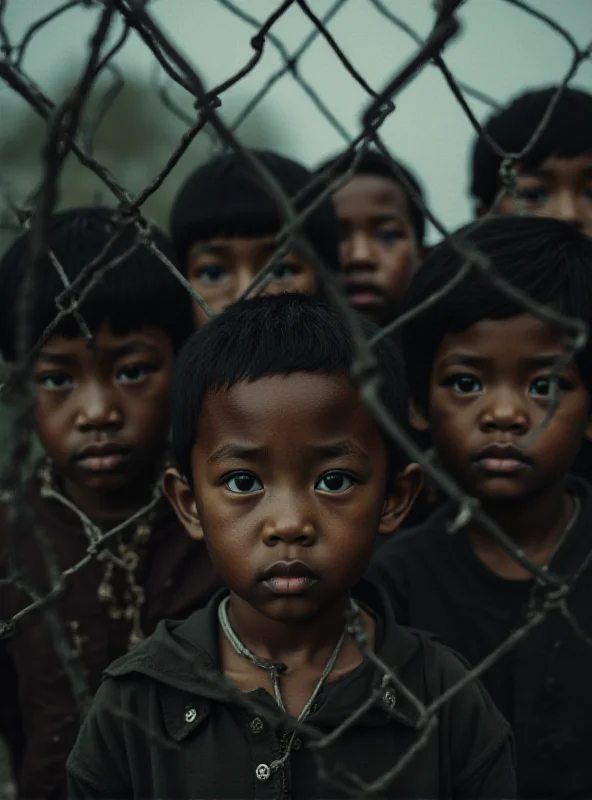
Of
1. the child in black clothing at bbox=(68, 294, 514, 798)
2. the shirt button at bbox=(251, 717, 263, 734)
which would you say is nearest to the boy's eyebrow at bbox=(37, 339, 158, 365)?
the child in black clothing at bbox=(68, 294, 514, 798)

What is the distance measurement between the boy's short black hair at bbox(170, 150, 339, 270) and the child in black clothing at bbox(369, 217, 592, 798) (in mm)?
370

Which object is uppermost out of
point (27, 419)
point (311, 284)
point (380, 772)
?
point (311, 284)

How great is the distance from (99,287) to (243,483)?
1.66 ft

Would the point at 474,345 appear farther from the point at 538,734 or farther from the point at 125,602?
the point at 125,602

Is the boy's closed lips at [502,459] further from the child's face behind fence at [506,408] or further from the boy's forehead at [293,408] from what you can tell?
the boy's forehead at [293,408]

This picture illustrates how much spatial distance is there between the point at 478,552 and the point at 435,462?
0.38 ft

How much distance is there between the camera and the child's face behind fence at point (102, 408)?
1298 mm

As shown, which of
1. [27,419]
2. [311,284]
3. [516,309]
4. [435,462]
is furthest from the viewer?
[311,284]

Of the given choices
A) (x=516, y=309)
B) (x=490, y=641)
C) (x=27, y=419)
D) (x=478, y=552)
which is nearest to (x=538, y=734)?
(x=490, y=641)

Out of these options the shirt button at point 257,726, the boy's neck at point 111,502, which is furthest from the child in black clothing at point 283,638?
the boy's neck at point 111,502

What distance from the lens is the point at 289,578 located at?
911mm

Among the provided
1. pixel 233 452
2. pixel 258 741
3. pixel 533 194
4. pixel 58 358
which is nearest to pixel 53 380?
pixel 58 358

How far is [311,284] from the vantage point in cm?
160

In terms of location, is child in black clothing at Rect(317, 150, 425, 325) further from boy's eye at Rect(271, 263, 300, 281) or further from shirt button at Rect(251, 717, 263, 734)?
shirt button at Rect(251, 717, 263, 734)
